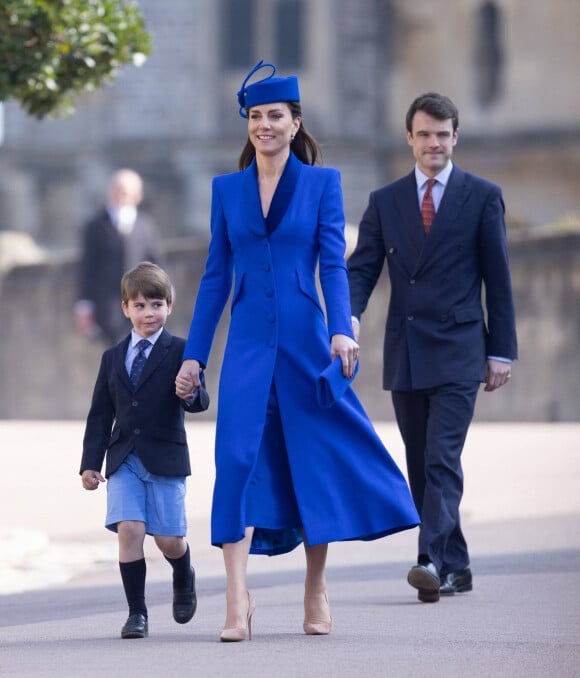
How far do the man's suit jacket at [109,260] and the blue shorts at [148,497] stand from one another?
9.79 meters

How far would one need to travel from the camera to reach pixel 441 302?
7836 mm

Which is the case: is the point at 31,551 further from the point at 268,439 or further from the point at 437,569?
the point at 268,439

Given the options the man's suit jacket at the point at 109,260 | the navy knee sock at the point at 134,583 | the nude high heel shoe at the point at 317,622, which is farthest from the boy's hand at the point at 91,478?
the man's suit jacket at the point at 109,260

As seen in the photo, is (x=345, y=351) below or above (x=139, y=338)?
below

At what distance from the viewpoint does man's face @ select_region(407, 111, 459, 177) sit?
7.85 meters

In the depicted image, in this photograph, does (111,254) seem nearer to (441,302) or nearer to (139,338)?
(441,302)

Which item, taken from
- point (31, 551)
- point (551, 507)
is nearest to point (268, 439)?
point (31, 551)

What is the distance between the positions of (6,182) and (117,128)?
2.68 metres

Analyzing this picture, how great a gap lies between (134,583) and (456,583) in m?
1.75

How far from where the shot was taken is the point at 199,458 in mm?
15289

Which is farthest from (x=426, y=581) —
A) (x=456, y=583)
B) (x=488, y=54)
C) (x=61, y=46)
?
(x=488, y=54)

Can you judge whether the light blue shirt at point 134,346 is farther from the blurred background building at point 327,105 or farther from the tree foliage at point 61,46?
the blurred background building at point 327,105

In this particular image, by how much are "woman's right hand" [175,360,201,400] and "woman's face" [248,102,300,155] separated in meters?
0.77

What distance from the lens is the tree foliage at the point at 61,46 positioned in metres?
9.51
